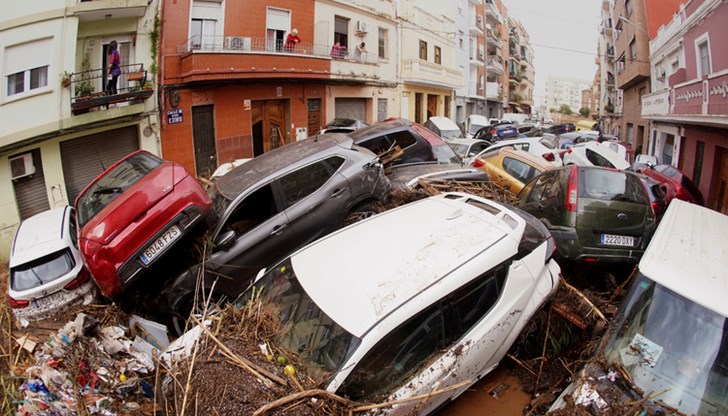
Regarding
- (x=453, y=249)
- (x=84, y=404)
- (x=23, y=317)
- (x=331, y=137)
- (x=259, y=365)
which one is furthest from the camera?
(x=331, y=137)

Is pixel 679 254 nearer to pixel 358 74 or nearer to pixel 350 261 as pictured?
pixel 350 261

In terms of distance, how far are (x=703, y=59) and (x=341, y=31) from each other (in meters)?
13.6

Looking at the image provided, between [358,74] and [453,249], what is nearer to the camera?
[453,249]

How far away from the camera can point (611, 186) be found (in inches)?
213

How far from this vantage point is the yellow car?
834 centimetres

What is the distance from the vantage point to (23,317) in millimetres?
4625

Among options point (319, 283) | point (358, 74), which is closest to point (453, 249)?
point (319, 283)

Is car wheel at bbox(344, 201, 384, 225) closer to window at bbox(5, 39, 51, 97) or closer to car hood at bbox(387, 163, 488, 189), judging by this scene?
car hood at bbox(387, 163, 488, 189)

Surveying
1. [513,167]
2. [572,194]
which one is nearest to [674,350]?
[572,194]

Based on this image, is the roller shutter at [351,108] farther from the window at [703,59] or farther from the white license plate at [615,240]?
the white license plate at [615,240]

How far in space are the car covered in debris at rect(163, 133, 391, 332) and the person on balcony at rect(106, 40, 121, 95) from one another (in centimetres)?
779

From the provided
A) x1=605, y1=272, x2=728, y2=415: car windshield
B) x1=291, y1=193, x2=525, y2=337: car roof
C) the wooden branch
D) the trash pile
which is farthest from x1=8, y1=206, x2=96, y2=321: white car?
x1=605, y1=272, x2=728, y2=415: car windshield

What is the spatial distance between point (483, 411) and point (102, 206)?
4.61m

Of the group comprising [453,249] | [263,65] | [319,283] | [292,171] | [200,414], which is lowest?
[200,414]
